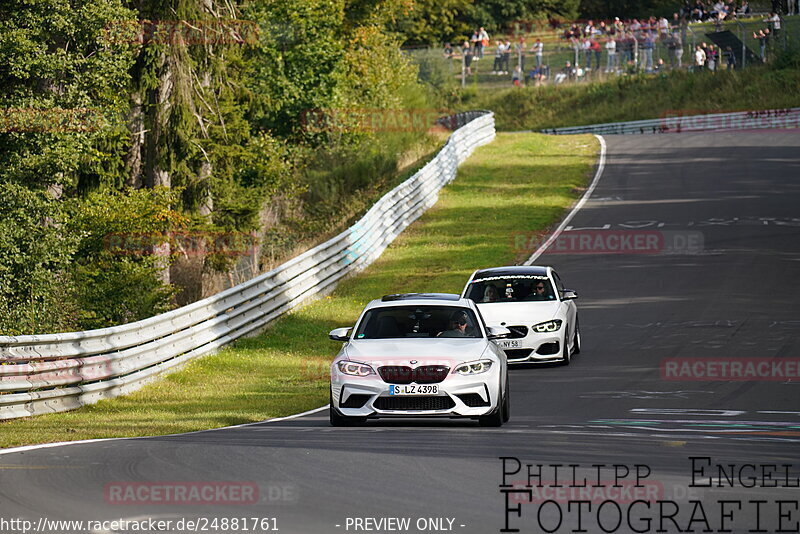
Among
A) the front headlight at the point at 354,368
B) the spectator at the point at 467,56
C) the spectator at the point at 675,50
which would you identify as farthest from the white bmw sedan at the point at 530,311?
the spectator at the point at 467,56

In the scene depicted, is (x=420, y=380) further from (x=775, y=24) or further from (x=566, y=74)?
(x=566, y=74)

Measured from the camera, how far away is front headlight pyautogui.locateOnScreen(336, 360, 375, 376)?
14.0 metres

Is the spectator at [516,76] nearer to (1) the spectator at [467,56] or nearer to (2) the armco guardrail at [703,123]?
(1) the spectator at [467,56]

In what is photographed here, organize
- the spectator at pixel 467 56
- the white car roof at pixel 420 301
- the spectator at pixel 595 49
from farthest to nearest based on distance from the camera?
the spectator at pixel 467 56
the spectator at pixel 595 49
the white car roof at pixel 420 301

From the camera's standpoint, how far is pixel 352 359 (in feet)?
46.6

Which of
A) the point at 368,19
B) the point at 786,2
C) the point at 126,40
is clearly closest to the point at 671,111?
the point at 786,2

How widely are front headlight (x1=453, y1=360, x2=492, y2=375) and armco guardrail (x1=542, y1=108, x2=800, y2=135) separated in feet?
173

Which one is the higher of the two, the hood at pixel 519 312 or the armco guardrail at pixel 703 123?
the hood at pixel 519 312

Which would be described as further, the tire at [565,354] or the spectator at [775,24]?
the spectator at [775,24]

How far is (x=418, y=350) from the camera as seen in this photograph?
14.2m

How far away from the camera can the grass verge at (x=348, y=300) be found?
1641 cm

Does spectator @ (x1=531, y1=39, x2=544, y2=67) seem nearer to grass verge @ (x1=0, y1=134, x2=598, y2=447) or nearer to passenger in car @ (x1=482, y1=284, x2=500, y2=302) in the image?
grass verge @ (x1=0, y1=134, x2=598, y2=447)

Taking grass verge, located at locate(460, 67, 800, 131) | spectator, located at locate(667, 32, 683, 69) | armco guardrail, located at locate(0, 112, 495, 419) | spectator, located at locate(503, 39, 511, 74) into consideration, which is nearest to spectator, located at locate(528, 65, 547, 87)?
grass verge, located at locate(460, 67, 800, 131)

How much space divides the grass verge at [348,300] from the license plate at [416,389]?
2.67 metres
